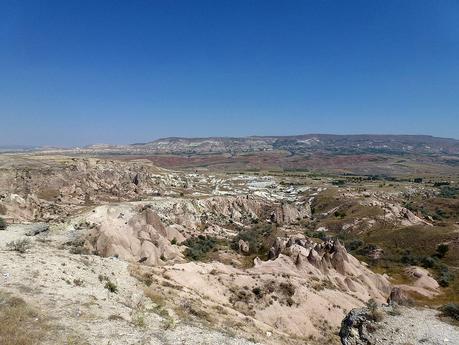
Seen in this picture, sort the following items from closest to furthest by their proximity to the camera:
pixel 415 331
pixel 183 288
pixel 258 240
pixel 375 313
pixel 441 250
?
pixel 415 331 < pixel 375 313 < pixel 183 288 < pixel 441 250 < pixel 258 240

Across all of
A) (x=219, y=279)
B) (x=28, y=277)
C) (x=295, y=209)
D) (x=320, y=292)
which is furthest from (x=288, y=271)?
(x=295, y=209)

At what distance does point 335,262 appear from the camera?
50281mm

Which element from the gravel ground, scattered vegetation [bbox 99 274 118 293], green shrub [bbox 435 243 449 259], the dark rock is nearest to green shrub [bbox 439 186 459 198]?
green shrub [bbox 435 243 449 259]

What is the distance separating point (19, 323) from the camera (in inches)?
690

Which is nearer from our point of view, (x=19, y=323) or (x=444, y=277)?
(x=19, y=323)

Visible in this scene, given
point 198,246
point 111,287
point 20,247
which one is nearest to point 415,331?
point 111,287

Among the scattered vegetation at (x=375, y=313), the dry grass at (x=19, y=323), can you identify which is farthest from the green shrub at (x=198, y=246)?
the dry grass at (x=19, y=323)

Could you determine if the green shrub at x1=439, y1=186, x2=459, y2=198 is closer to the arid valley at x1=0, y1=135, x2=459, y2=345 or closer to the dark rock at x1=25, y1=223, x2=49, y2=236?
the arid valley at x1=0, y1=135, x2=459, y2=345

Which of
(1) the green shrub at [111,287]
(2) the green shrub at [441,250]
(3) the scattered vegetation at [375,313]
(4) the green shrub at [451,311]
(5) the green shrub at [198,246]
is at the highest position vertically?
(1) the green shrub at [111,287]

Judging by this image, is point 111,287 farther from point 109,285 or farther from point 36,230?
point 36,230

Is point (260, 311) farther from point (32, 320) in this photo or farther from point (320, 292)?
point (32, 320)

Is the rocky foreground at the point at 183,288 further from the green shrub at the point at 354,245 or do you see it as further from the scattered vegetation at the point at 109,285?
the green shrub at the point at 354,245

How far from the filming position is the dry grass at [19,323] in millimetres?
16125

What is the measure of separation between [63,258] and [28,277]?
472cm
